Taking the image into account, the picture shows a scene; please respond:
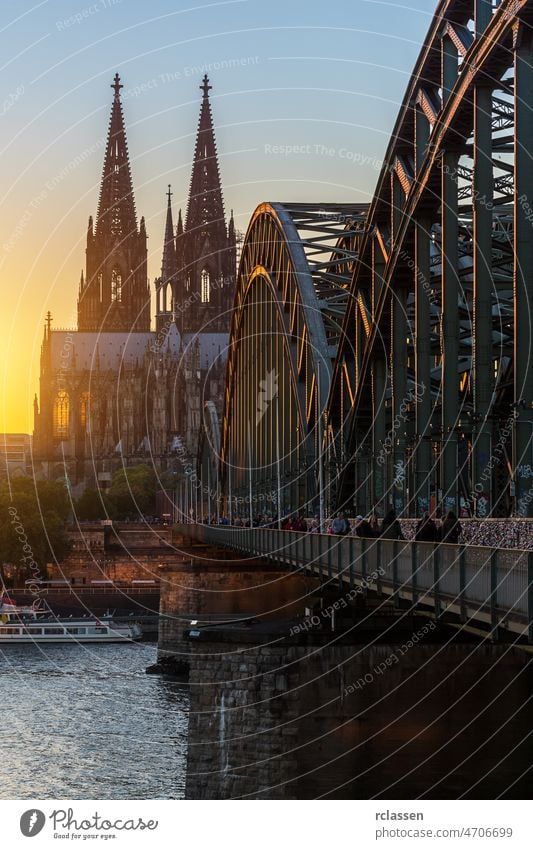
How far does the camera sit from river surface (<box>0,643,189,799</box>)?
135ft

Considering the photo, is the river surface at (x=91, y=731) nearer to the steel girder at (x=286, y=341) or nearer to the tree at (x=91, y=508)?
the steel girder at (x=286, y=341)

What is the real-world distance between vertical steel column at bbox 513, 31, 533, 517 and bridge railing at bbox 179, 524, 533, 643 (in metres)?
A: 2.01

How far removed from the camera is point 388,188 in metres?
40.9

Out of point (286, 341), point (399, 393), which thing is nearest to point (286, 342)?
point (286, 341)

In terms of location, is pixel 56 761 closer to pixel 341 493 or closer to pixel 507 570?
pixel 341 493

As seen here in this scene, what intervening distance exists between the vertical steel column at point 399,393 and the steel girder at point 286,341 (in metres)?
10.8

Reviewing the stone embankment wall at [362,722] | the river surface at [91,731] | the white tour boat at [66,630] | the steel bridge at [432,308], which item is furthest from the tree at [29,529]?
the stone embankment wall at [362,722]

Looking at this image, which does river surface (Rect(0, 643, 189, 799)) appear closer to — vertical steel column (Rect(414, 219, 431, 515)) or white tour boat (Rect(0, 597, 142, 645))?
vertical steel column (Rect(414, 219, 431, 515))

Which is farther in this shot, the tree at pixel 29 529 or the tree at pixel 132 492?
the tree at pixel 132 492

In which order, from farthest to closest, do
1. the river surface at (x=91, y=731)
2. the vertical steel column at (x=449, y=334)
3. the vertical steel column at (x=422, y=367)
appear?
the river surface at (x=91, y=731)
the vertical steel column at (x=422, y=367)
the vertical steel column at (x=449, y=334)

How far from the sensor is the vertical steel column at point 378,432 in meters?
40.4

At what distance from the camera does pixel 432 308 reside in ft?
143

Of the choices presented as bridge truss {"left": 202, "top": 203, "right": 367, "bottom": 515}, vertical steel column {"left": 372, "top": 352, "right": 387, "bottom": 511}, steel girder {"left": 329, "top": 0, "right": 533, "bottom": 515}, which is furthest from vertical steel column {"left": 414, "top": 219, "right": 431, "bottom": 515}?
bridge truss {"left": 202, "top": 203, "right": 367, "bottom": 515}

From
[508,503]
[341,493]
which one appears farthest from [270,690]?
[341,493]
